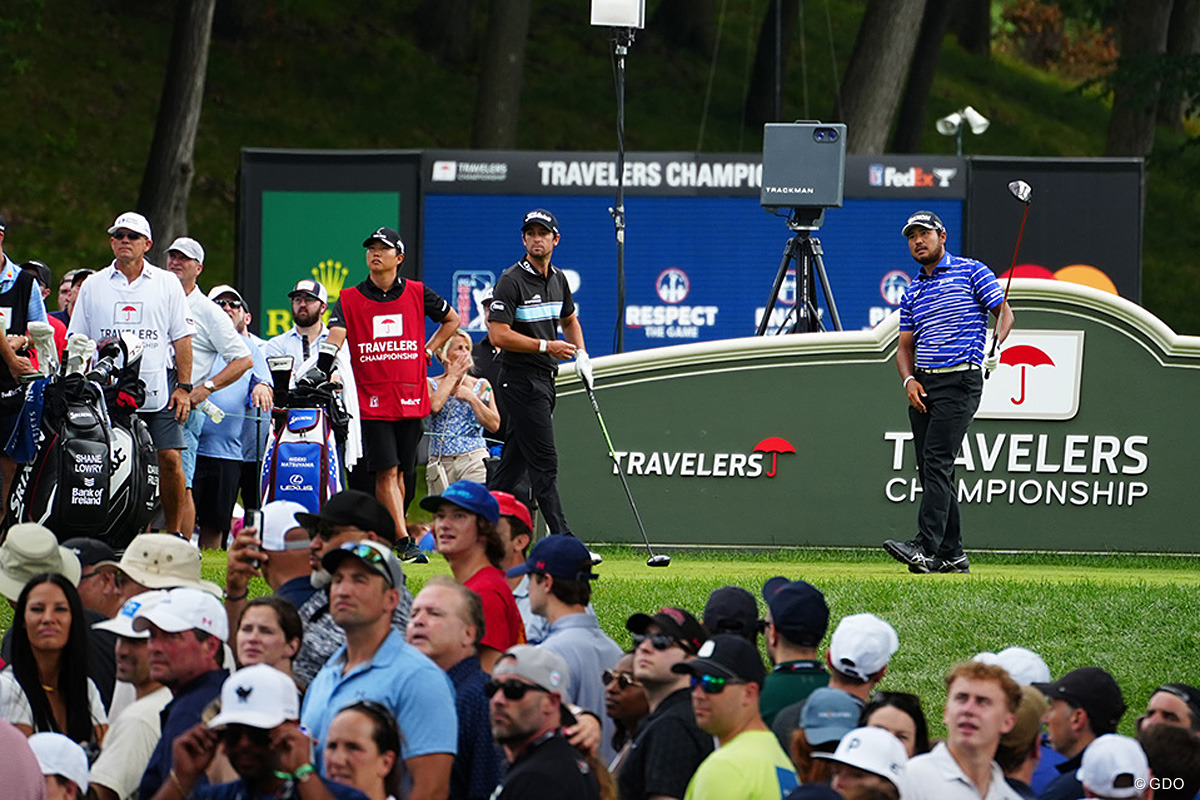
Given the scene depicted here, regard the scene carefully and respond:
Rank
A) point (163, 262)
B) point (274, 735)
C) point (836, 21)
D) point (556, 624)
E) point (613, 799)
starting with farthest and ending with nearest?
point (836, 21)
point (163, 262)
point (556, 624)
point (613, 799)
point (274, 735)

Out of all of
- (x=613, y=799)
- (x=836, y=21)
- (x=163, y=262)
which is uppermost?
(x=836, y=21)

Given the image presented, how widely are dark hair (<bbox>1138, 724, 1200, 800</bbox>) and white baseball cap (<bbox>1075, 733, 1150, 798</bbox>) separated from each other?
518mm

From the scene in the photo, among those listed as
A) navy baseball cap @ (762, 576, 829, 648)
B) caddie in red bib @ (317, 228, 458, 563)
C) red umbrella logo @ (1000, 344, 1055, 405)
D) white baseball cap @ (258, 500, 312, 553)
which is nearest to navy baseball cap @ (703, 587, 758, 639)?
navy baseball cap @ (762, 576, 829, 648)

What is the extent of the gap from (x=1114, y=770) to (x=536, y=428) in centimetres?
616

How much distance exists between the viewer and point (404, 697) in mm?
5969

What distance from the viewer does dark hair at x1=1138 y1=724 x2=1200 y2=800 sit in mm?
6652

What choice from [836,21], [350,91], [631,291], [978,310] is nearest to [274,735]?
[978,310]

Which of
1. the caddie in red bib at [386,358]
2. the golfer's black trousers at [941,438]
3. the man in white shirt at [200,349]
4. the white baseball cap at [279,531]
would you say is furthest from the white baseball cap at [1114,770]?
the man in white shirt at [200,349]

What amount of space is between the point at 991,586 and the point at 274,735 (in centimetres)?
668

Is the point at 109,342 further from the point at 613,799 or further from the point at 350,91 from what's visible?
the point at 350,91

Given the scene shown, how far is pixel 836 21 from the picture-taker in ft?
132

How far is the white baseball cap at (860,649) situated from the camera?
6801mm

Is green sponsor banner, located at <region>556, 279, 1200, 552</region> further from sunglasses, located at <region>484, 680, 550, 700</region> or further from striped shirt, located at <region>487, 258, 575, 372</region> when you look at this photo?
sunglasses, located at <region>484, 680, 550, 700</region>

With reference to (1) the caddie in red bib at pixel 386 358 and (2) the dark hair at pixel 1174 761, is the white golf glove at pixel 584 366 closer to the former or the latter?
(1) the caddie in red bib at pixel 386 358
